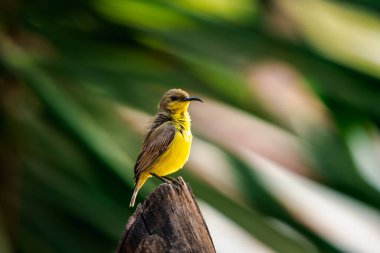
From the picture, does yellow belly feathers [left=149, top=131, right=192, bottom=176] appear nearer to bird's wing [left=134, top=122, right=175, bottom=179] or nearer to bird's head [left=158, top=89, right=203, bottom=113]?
bird's wing [left=134, top=122, right=175, bottom=179]

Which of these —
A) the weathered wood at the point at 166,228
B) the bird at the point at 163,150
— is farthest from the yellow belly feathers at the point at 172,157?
the weathered wood at the point at 166,228

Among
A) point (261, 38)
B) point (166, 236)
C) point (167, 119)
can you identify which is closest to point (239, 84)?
point (261, 38)

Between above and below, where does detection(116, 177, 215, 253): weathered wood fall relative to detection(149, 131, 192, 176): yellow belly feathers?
below

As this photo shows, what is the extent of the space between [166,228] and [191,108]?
105 inches

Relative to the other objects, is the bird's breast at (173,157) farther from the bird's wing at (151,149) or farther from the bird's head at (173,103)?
the bird's head at (173,103)

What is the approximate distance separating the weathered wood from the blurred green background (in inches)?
69.6

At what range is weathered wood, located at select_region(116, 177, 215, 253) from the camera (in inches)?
65.6

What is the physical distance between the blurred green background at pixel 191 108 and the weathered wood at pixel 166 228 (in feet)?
5.80

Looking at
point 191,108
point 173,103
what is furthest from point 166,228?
point 191,108

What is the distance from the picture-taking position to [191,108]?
4348 millimetres

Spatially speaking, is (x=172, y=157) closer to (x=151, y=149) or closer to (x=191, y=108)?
(x=151, y=149)

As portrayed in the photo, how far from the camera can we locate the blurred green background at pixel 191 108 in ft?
12.1

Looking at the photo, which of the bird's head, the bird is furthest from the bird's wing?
the bird's head

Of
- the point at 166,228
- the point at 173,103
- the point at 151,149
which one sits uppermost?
the point at 173,103
